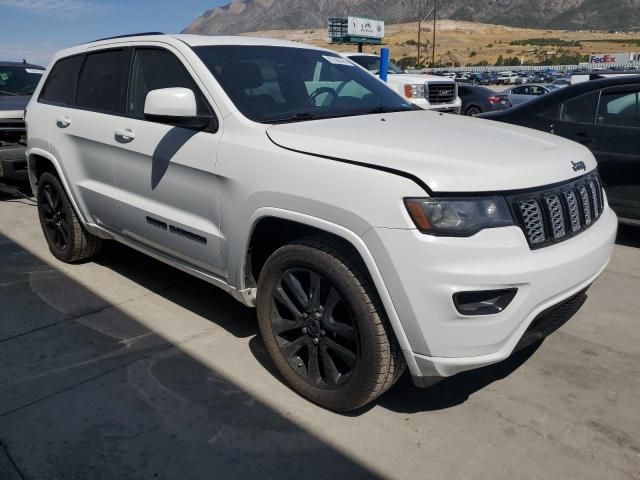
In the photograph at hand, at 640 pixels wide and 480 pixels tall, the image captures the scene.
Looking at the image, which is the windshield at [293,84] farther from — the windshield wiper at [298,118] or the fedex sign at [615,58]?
the fedex sign at [615,58]

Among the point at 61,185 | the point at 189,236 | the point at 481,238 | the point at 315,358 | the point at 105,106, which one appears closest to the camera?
the point at 481,238

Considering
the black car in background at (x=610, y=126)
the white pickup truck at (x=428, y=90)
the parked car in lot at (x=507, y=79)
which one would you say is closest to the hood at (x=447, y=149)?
the black car in background at (x=610, y=126)

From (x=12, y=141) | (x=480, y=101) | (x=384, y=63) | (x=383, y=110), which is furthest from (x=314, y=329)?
(x=480, y=101)

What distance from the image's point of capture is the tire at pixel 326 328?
249cm

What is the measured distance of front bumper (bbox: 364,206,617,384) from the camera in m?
2.26

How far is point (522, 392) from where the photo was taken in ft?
9.86

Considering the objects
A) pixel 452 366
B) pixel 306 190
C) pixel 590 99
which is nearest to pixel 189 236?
pixel 306 190

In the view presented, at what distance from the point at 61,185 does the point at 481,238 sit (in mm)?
3627

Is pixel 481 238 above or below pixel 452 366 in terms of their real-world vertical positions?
above

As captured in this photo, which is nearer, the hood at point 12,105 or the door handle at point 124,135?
the door handle at point 124,135

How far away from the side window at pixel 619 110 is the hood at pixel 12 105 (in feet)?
22.3

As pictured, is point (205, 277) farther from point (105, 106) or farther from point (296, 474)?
point (105, 106)

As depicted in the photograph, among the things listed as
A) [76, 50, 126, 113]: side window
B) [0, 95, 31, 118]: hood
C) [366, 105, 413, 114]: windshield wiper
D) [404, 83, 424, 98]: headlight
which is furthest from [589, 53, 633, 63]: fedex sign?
[76, 50, 126, 113]: side window

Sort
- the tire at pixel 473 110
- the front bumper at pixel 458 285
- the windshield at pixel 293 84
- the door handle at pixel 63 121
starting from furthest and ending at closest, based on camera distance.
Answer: the tire at pixel 473 110, the door handle at pixel 63 121, the windshield at pixel 293 84, the front bumper at pixel 458 285
